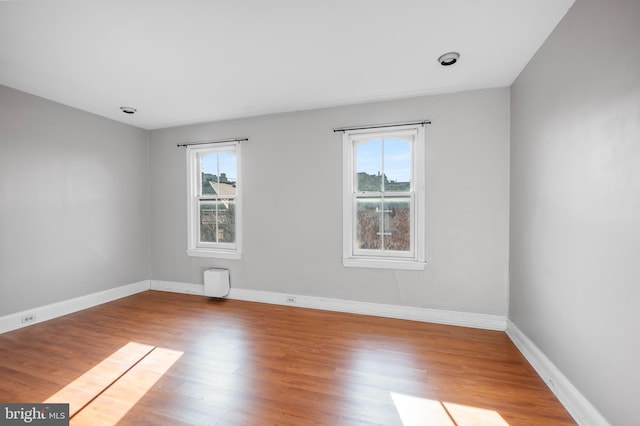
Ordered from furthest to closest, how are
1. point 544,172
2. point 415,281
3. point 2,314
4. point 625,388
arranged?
point 415,281 < point 2,314 < point 544,172 < point 625,388

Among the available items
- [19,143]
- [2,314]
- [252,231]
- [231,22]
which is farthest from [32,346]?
[231,22]

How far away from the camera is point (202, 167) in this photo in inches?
170

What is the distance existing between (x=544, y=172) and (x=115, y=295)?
5335 millimetres

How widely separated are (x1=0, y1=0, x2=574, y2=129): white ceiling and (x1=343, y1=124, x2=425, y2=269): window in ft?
1.73

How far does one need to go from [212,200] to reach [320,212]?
1.84m

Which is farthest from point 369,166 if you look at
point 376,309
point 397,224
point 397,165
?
point 376,309

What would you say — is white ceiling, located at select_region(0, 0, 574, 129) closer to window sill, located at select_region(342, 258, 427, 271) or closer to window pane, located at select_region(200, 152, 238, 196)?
window pane, located at select_region(200, 152, 238, 196)

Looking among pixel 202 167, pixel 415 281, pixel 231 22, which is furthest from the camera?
pixel 202 167

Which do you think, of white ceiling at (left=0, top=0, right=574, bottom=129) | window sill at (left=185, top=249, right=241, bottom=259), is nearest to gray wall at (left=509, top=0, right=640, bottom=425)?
white ceiling at (left=0, top=0, right=574, bottom=129)

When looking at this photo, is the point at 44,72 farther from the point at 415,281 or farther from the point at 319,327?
the point at 415,281

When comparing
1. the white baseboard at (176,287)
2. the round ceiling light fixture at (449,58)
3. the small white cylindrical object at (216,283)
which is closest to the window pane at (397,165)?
the round ceiling light fixture at (449,58)

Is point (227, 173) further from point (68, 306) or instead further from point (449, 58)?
point (449, 58)

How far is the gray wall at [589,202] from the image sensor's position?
1306 millimetres

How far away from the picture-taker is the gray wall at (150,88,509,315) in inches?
116
